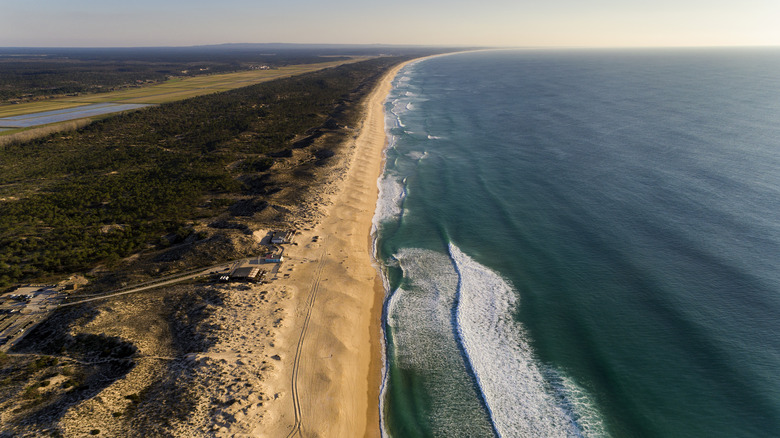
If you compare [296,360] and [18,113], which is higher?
Result: [18,113]

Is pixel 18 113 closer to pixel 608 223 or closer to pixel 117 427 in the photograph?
pixel 117 427

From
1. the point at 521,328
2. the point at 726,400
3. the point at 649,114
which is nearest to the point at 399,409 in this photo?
the point at 521,328

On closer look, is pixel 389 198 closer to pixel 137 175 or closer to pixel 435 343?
pixel 435 343

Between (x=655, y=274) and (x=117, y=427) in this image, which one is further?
(x=655, y=274)

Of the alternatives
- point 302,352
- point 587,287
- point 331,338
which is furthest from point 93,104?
point 587,287

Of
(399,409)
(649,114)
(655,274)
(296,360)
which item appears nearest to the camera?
(399,409)

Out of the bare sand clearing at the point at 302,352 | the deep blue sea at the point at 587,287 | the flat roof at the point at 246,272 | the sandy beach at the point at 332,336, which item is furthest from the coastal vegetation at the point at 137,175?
the deep blue sea at the point at 587,287

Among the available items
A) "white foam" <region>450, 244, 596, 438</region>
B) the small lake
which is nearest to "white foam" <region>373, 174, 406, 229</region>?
"white foam" <region>450, 244, 596, 438</region>

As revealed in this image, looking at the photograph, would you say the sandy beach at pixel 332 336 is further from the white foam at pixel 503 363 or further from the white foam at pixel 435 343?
the white foam at pixel 503 363
